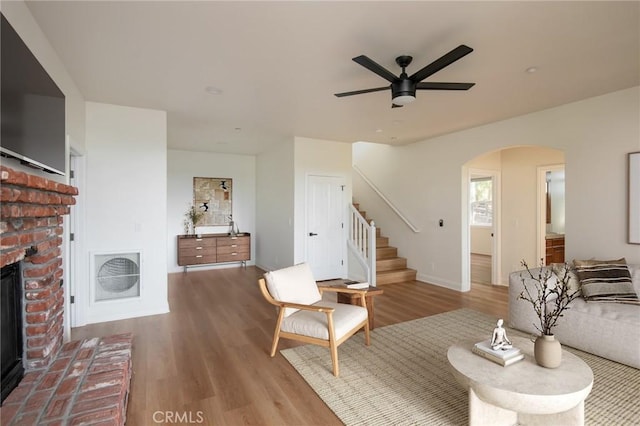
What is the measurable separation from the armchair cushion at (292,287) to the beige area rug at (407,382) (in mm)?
474

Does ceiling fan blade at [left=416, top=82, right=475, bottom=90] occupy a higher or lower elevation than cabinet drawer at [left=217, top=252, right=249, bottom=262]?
higher

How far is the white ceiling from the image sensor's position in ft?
6.89

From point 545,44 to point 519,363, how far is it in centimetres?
237

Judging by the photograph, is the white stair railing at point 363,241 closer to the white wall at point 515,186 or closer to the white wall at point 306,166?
the white wall at point 306,166

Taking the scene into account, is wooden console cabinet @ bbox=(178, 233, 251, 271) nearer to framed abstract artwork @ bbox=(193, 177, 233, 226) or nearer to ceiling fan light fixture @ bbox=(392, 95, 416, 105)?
framed abstract artwork @ bbox=(193, 177, 233, 226)

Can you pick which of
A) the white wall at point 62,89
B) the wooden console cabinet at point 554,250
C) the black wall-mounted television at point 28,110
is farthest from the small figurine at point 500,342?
the wooden console cabinet at point 554,250

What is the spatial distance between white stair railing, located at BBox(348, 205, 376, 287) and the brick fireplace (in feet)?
13.5

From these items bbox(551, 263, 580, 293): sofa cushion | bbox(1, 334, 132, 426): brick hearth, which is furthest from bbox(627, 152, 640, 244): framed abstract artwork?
bbox(1, 334, 132, 426): brick hearth

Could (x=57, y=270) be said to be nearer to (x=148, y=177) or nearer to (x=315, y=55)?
(x=148, y=177)

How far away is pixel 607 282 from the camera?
313cm

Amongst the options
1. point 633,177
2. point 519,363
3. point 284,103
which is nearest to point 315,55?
point 284,103

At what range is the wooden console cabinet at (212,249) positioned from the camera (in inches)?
257

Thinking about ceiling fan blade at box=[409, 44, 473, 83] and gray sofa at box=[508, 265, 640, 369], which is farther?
gray sofa at box=[508, 265, 640, 369]

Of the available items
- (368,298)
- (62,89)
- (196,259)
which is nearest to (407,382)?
(368,298)
